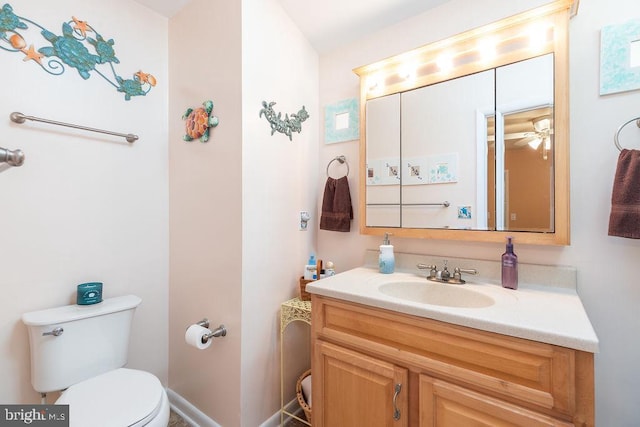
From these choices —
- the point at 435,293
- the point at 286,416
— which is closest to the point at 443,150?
the point at 435,293

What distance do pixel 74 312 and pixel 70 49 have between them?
1291 millimetres

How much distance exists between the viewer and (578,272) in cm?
115

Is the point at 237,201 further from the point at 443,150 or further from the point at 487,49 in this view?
the point at 487,49

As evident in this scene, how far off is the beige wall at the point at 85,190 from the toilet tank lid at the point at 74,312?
8 centimetres

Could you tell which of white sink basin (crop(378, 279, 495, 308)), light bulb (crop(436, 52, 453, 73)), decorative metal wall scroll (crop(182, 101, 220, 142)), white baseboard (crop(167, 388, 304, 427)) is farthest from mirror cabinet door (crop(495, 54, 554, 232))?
white baseboard (crop(167, 388, 304, 427))

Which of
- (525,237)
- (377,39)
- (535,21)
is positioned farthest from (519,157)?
(377,39)

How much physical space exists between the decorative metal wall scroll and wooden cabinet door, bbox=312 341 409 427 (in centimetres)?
124

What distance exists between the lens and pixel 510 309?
A: 0.95m

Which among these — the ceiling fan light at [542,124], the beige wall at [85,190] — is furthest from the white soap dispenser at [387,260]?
the beige wall at [85,190]

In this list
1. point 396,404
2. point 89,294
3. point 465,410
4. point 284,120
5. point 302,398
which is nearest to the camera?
point 465,410

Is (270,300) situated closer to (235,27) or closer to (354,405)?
(354,405)

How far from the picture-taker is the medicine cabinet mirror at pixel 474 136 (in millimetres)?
1166

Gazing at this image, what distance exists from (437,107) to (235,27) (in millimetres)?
1102

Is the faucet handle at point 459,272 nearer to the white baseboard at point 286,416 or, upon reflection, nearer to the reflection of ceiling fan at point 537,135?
the reflection of ceiling fan at point 537,135
